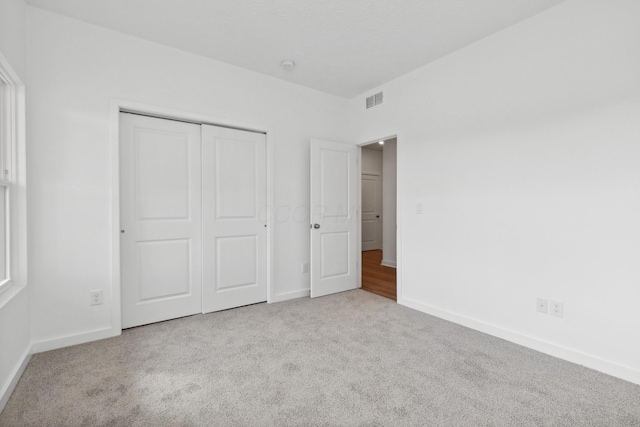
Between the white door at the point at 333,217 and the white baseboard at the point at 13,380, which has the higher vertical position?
the white door at the point at 333,217

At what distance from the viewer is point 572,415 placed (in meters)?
1.63

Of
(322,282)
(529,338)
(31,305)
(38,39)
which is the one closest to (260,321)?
(322,282)

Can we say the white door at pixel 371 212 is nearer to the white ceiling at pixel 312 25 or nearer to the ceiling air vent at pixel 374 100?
the ceiling air vent at pixel 374 100

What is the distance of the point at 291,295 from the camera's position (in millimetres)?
3738

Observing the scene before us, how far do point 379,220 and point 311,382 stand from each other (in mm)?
6429

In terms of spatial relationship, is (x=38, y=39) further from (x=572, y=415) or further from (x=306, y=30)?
(x=572, y=415)

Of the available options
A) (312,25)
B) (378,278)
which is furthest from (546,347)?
(312,25)

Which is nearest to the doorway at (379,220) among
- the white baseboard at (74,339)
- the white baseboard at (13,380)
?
the white baseboard at (74,339)

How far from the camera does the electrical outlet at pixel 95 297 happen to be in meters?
2.56

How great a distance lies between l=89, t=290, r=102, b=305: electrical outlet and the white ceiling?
2.25m

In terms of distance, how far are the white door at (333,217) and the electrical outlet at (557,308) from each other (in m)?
2.24

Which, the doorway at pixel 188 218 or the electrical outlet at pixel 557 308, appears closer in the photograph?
the electrical outlet at pixel 557 308

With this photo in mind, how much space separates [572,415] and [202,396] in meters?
2.04

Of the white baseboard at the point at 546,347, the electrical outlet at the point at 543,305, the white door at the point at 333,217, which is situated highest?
the white door at the point at 333,217
